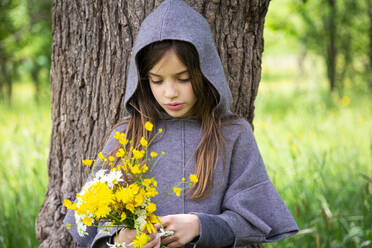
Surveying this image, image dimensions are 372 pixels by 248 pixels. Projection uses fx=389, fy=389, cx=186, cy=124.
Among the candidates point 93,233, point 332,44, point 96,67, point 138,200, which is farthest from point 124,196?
point 332,44

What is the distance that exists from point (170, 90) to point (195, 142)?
34cm

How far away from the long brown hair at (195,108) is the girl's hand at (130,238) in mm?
321

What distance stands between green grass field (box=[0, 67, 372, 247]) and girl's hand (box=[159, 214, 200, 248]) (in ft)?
3.42

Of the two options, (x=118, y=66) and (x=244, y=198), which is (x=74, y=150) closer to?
(x=118, y=66)

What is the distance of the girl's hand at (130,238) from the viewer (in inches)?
66.3

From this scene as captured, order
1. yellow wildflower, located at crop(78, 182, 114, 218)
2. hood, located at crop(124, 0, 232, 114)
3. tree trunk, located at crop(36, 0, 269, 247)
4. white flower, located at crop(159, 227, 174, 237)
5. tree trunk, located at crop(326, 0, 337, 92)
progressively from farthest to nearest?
tree trunk, located at crop(326, 0, 337, 92) < tree trunk, located at crop(36, 0, 269, 247) < hood, located at crop(124, 0, 232, 114) < white flower, located at crop(159, 227, 174, 237) < yellow wildflower, located at crop(78, 182, 114, 218)

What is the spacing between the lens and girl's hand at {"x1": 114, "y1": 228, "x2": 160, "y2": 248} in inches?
66.3

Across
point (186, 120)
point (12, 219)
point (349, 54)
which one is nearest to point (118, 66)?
point (186, 120)

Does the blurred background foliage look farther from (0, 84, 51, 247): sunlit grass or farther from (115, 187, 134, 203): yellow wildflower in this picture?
(115, 187, 134, 203): yellow wildflower

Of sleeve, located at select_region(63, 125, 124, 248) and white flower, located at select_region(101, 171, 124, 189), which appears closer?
white flower, located at select_region(101, 171, 124, 189)

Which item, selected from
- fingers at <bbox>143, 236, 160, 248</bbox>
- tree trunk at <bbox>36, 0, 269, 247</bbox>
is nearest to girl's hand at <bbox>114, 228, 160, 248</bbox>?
fingers at <bbox>143, 236, 160, 248</bbox>

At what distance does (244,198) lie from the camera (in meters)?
1.93

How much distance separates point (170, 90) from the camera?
72.2 inches

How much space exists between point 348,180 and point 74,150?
7.99 ft
